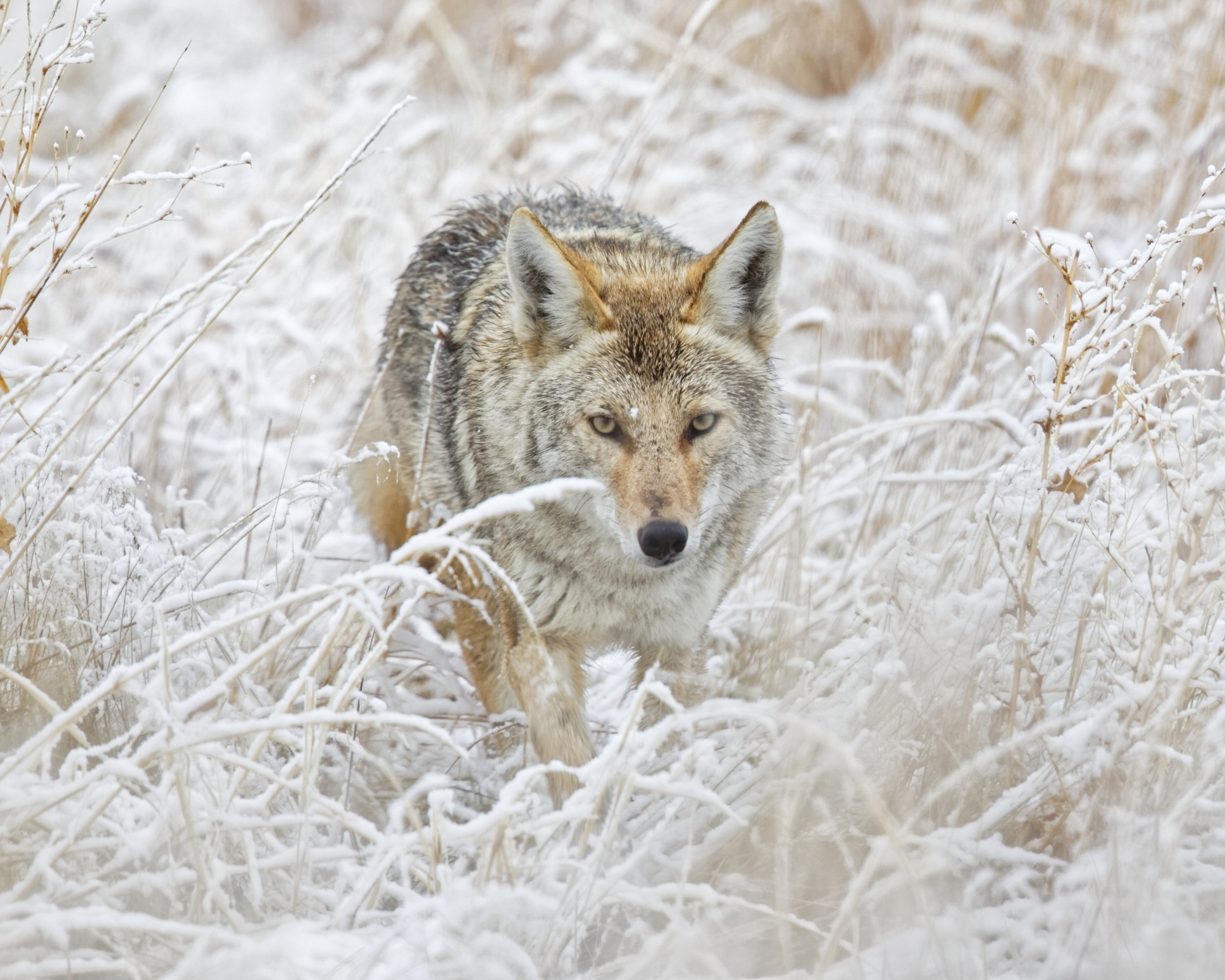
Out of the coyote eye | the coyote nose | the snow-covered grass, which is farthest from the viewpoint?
the coyote eye

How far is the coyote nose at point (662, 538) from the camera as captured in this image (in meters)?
3.05

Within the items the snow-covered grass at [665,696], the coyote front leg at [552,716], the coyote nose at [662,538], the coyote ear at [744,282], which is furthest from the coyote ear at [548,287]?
the coyote front leg at [552,716]

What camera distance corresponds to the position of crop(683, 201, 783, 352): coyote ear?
3.48m

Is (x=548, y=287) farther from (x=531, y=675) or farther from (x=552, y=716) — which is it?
(x=552, y=716)

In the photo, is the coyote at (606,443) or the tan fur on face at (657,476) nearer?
the tan fur on face at (657,476)

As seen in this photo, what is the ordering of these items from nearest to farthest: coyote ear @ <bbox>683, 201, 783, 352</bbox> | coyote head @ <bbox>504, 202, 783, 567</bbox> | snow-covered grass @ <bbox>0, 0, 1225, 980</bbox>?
1. snow-covered grass @ <bbox>0, 0, 1225, 980</bbox>
2. coyote head @ <bbox>504, 202, 783, 567</bbox>
3. coyote ear @ <bbox>683, 201, 783, 352</bbox>

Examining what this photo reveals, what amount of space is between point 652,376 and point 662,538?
584 millimetres

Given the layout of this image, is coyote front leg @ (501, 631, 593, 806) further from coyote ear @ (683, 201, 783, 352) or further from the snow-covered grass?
coyote ear @ (683, 201, 783, 352)

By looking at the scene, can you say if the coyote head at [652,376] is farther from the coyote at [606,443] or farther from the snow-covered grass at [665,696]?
the snow-covered grass at [665,696]

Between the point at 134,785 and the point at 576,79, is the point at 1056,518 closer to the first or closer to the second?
the point at 134,785

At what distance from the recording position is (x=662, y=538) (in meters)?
3.05

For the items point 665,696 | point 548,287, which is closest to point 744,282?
point 548,287

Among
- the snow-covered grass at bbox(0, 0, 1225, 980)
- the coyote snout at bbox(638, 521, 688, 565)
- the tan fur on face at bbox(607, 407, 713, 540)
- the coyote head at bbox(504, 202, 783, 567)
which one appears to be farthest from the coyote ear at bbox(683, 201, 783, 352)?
the coyote snout at bbox(638, 521, 688, 565)

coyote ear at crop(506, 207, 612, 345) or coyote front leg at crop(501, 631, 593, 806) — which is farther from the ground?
coyote ear at crop(506, 207, 612, 345)
